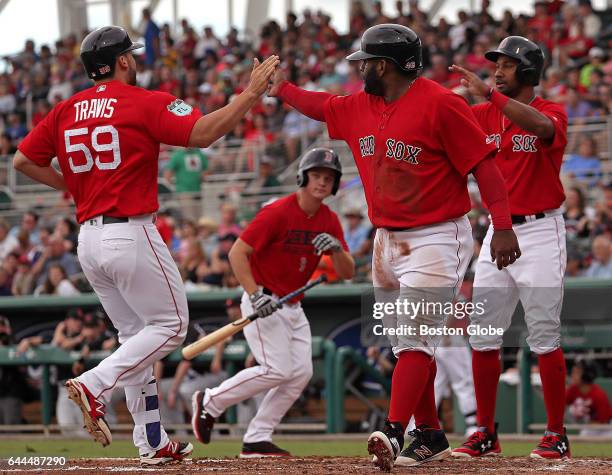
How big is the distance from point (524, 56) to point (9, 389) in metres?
8.39

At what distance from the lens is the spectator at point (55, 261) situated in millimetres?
14625

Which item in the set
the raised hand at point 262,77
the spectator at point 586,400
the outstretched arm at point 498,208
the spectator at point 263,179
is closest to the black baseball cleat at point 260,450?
the outstretched arm at point 498,208

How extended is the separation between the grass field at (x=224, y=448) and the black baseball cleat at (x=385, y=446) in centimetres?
240

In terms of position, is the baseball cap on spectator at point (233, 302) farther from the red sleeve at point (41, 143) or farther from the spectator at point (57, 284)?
the red sleeve at point (41, 143)

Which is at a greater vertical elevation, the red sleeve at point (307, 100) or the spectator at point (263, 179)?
the red sleeve at point (307, 100)

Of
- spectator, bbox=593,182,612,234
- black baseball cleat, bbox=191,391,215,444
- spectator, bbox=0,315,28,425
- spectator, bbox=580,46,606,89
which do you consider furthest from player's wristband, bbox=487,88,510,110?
spectator, bbox=580,46,606,89

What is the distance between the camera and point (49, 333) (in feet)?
45.4

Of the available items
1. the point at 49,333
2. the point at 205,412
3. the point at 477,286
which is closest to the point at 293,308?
the point at 205,412

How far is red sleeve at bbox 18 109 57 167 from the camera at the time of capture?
6.62 metres

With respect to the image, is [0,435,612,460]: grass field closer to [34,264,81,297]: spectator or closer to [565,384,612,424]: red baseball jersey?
[565,384,612,424]: red baseball jersey

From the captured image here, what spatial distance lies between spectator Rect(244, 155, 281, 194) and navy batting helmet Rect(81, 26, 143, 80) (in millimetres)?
8600

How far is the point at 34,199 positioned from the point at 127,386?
498 inches

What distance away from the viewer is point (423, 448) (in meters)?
6.27

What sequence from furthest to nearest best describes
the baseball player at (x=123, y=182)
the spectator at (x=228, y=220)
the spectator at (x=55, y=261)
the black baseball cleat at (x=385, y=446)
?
Answer: the spectator at (x=55, y=261) < the spectator at (x=228, y=220) < the baseball player at (x=123, y=182) < the black baseball cleat at (x=385, y=446)
